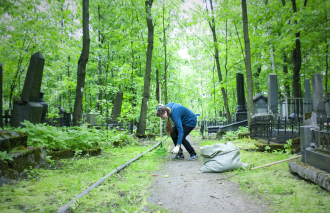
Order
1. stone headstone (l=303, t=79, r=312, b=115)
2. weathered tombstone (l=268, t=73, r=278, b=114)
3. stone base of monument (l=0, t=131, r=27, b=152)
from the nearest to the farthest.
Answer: stone base of monument (l=0, t=131, r=27, b=152) < weathered tombstone (l=268, t=73, r=278, b=114) < stone headstone (l=303, t=79, r=312, b=115)

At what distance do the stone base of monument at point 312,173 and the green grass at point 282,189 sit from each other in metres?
0.07

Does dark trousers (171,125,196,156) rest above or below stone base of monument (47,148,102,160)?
above

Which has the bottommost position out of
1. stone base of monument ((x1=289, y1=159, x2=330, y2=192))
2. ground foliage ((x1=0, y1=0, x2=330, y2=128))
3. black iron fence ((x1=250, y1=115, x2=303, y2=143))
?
stone base of monument ((x1=289, y1=159, x2=330, y2=192))

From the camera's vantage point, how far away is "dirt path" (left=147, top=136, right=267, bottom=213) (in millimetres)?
2598

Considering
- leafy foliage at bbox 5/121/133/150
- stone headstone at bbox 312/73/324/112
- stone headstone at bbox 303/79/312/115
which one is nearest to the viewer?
leafy foliage at bbox 5/121/133/150

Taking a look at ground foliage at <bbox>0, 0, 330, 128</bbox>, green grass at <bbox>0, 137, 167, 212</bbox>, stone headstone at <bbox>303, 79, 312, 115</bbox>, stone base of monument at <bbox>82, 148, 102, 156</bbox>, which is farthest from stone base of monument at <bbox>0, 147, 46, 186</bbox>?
stone headstone at <bbox>303, 79, 312, 115</bbox>

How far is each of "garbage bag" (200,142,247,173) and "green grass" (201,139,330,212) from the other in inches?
6.4

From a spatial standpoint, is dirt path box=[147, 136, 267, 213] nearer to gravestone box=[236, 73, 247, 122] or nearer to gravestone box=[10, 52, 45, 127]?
gravestone box=[10, 52, 45, 127]

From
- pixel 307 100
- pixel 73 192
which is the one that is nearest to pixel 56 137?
pixel 73 192

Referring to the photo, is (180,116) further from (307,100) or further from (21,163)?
(307,100)

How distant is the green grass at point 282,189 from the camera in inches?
97.1

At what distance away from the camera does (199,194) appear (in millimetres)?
3090

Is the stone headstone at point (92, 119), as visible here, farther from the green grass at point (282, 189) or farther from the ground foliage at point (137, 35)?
the green grass at point (282, 189)

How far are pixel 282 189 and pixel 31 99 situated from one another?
837cm
